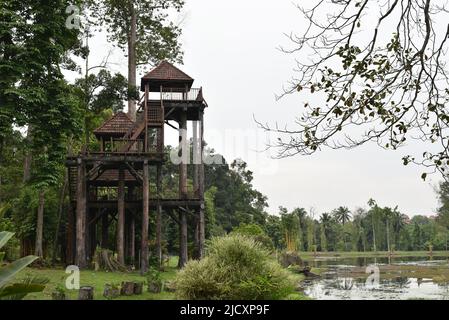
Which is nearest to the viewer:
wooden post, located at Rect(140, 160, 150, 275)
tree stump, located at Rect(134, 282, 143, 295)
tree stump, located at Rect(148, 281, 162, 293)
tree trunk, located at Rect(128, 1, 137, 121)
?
tree stump, located at Rect(134, 282, 143, 295)

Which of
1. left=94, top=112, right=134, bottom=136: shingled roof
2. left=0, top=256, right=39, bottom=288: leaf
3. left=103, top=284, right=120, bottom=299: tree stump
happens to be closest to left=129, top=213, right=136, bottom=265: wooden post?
left=94, top=112, right=134, bottom=136: shingled roof

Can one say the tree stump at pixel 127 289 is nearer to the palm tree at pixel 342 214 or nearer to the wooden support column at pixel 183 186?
the wooden support column at pixel 183 186

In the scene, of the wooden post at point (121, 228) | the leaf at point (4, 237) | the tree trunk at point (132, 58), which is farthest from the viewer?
the tree trunk at point (132, 58)

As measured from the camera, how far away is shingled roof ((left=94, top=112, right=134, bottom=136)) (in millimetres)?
23641

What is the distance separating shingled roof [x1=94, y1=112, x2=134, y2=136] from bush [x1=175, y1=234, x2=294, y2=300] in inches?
Answer: 538

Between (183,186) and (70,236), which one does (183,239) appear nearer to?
(183,186)

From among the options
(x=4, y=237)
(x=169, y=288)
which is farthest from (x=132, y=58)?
(x=4, y=237)

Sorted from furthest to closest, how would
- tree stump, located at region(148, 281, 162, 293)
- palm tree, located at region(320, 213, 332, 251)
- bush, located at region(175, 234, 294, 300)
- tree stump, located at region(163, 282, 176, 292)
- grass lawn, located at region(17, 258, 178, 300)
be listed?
palm tree, located at region(320, 213, 332, 251)
tree stump, located at region(148, 281, 162, 293)
tree stump, located at region(163, 282, 176, 292)
grass lawn, located at region(17, 258, 178, 300)
bush, located at region(175, 234, 294, 300)

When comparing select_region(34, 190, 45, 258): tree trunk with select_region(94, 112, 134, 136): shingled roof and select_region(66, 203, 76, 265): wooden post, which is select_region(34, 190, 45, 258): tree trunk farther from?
select_region(94, 112, 134, 136): shingled roof

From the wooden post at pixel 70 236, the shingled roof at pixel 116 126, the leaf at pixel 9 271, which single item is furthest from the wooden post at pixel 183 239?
the leaf at pixel 9 271

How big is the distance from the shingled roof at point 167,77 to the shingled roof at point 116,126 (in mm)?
1962

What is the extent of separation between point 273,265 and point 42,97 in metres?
12.1

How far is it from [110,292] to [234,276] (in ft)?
15.5

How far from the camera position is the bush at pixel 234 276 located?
1016 cm
